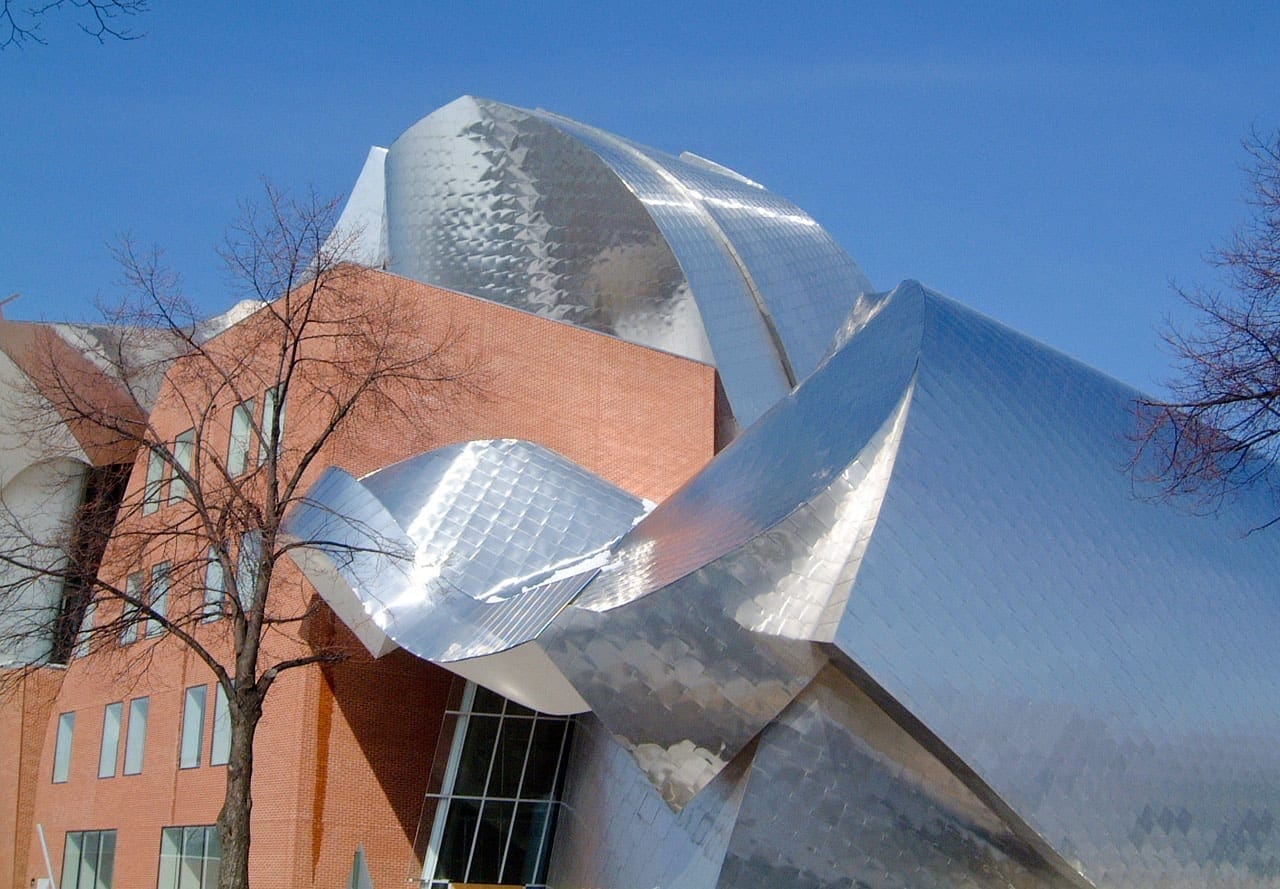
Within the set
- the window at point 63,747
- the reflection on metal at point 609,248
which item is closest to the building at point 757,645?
the reflection on metal at point 609,248

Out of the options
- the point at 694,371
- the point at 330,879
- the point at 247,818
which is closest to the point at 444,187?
the point at 694,371

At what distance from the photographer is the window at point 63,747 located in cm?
3005

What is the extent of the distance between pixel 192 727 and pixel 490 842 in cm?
612

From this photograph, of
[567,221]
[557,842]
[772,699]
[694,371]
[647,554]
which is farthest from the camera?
[567,221]

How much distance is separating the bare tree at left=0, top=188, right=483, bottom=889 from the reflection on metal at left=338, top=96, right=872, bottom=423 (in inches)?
195

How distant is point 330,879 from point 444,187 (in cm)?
1581

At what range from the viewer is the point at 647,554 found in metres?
16.7

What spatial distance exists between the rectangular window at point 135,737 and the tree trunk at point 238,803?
11548 mm

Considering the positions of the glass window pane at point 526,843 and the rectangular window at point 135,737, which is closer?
the glass window pane at point 526,843

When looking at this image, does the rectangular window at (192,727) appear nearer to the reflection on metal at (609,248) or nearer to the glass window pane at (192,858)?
the glass window pane at (192,858)

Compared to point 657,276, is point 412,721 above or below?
below

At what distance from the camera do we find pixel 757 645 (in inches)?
592

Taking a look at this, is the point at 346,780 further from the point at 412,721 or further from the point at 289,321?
the point at 289,321

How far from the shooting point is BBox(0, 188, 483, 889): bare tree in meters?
16.6
